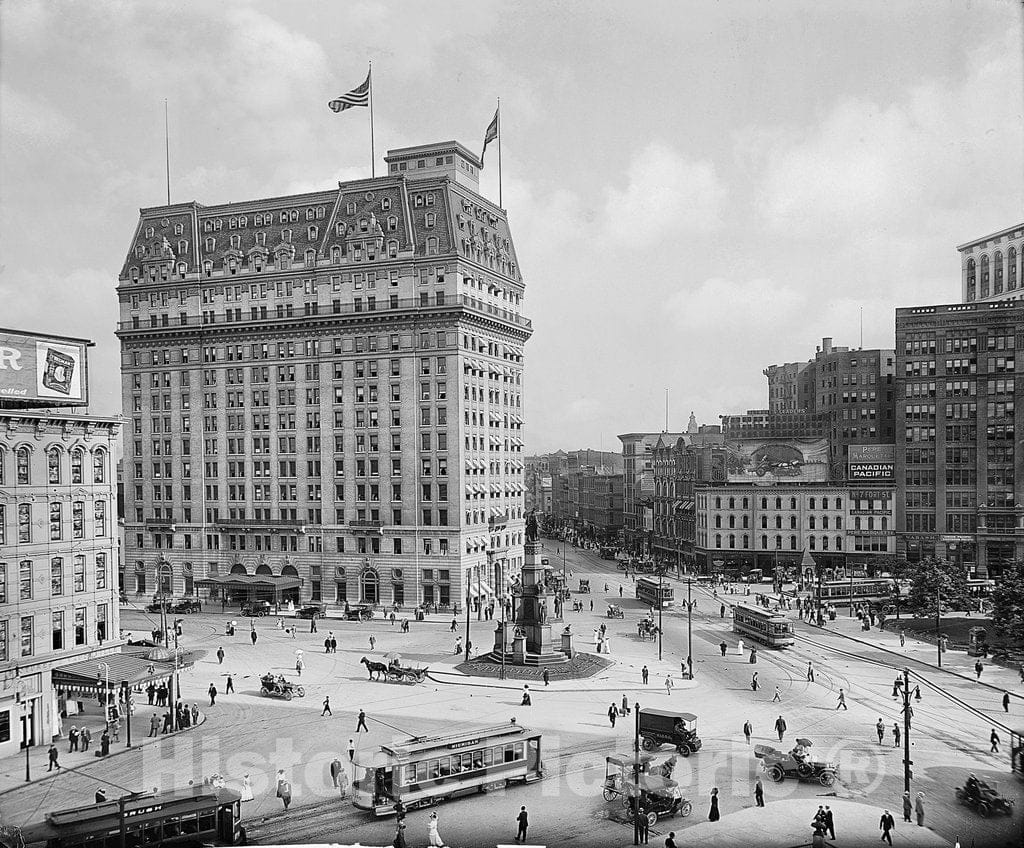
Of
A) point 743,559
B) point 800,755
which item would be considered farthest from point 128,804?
point 743,559

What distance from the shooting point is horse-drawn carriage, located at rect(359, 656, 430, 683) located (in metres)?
58.0

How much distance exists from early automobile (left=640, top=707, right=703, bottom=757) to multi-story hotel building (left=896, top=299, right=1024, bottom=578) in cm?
7929

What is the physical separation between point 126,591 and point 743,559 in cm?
7398

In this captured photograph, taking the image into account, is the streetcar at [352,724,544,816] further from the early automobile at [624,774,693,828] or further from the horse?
the horse

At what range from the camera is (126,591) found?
98.9 m

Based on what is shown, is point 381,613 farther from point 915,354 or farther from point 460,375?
point 915,354

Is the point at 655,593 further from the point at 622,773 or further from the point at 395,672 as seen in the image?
the point at 622,773

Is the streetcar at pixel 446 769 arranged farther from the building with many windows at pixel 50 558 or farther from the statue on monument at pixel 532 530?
the statue on monument at pixel 532 530

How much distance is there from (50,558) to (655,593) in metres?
57.7

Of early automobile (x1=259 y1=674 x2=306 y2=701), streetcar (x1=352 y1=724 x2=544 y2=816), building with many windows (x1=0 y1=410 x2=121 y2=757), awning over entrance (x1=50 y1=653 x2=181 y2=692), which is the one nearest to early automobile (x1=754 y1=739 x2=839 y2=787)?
streetcar (x1=352 y1=724 x2=544 y2=816)

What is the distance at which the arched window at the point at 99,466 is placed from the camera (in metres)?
53.8

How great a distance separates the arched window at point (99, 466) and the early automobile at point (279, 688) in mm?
15610

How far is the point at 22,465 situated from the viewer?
1934 inches

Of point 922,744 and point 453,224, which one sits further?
point 453,224
